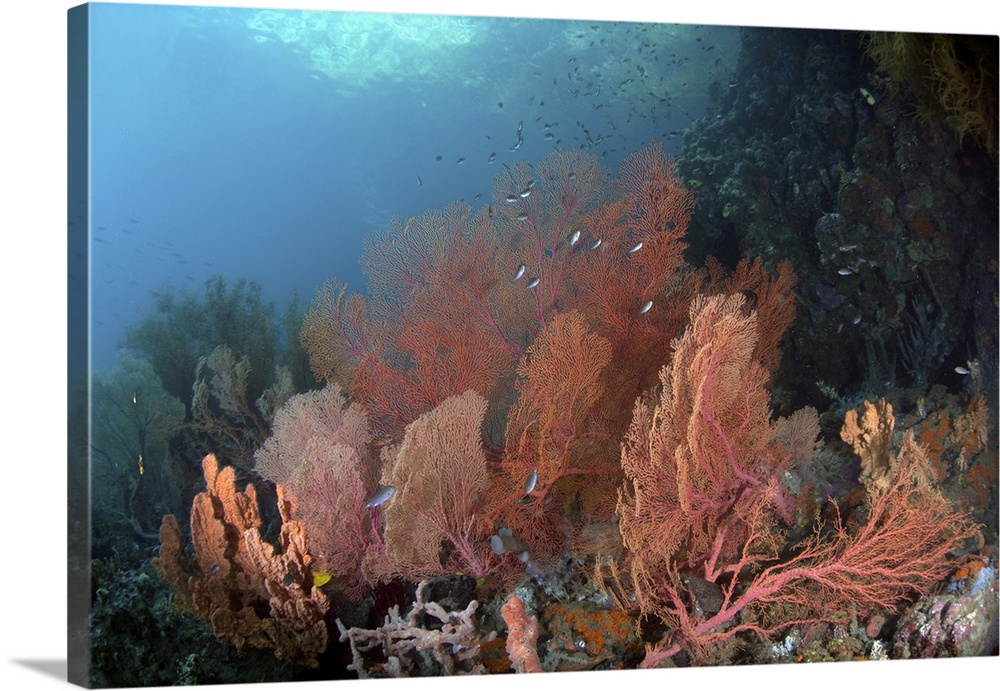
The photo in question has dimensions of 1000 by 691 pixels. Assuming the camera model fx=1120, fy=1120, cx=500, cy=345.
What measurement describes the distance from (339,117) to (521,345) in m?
1.34

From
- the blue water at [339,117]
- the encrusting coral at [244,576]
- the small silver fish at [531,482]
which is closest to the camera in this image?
the encrusting coral at [244,576]

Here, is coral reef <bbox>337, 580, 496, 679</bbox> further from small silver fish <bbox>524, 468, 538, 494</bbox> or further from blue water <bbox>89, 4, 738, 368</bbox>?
blue water <bbox>89, 4, 738, 368</bbox>

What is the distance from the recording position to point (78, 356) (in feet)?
14.4

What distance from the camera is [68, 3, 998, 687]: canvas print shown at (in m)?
4.59

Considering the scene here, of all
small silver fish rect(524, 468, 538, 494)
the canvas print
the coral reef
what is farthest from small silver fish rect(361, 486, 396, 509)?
small silver fish rect(524, 468, 538, 494)

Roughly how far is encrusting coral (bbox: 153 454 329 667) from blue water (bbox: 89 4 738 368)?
2.94 ft

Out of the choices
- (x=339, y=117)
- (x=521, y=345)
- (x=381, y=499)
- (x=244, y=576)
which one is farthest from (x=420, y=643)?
(x=339, y=117)

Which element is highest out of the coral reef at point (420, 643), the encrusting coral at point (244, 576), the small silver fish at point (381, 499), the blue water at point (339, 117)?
the blue water at point (339, 117)

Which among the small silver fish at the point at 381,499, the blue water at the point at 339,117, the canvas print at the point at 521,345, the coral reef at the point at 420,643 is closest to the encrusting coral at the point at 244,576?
the canvas print at the point at 521,345

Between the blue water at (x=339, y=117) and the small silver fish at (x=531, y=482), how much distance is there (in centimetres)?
113

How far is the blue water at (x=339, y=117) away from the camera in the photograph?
472 cm

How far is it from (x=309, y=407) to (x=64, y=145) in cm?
147

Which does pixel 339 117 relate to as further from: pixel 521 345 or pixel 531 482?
pixel 531 482

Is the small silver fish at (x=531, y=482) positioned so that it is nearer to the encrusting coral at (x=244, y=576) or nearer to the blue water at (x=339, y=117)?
the encrusting coral at (x=244, y=576)
